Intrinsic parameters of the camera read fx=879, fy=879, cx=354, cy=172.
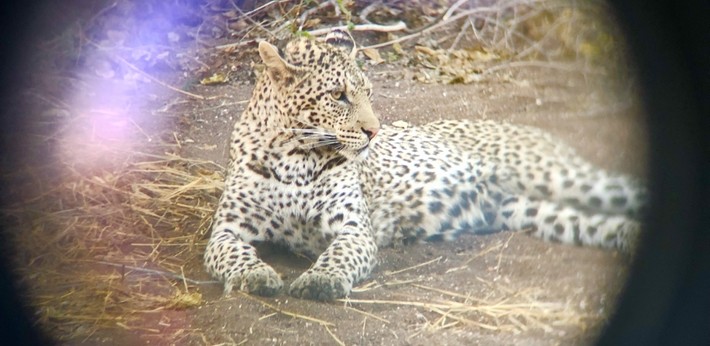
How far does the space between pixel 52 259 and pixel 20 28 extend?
924 mm

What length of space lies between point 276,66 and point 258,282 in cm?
87

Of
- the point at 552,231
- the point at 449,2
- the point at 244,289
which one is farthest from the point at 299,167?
the point at 552,231

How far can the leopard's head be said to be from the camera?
3.50m

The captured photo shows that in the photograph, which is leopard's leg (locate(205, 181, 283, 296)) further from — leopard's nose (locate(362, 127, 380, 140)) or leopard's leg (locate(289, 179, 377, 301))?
leopard's nose (locate(362, 127, 380, 140))

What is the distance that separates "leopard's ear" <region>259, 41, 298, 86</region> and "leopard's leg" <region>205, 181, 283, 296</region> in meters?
0.47

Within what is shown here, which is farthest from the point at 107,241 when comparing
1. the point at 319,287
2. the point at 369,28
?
the point at 369,28

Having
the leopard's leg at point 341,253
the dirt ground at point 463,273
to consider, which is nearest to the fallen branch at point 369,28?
the dirt ground at point 463,273

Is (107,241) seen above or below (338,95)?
below

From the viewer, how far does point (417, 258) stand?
358 centimetres

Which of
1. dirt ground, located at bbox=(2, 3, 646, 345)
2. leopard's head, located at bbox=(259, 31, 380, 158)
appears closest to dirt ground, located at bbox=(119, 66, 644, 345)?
dirt ground, located at bbox=(2, 3, 646, 345)

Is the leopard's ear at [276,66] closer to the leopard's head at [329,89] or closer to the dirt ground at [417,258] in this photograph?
the leopard's head at [329,89]

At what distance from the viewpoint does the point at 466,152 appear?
13.1 ft

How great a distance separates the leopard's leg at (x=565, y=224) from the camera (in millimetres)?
3744

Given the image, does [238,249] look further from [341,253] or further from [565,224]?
[565,224]
